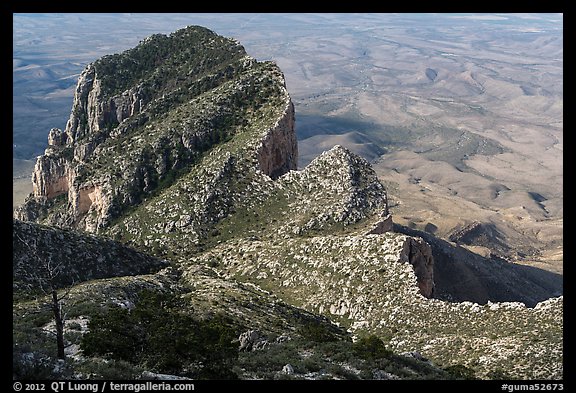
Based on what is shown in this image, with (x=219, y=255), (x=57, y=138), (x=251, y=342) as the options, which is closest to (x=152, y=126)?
(x=219, y=255)

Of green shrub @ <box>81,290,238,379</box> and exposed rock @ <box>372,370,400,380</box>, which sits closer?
green shrub @ <box>81,290,238,379</box>

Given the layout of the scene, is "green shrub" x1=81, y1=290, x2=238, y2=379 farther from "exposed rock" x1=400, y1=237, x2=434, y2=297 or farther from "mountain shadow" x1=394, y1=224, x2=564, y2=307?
"mountain shadow" x1=394, y1=224, x2=564, y2=307

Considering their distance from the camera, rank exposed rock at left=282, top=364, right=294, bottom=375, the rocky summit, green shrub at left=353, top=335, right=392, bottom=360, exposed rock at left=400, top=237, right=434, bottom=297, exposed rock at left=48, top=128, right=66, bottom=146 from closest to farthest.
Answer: exposed rock at left=282, top=364, right=294, bottom=375 < the rocky summit < green shrub at left=353, top=335, right=392, bottom=360 < exposed rock at left=400, top=237, right=434, bottom=297 < exposed rock at left=48, top=128, right=66, bottom=146

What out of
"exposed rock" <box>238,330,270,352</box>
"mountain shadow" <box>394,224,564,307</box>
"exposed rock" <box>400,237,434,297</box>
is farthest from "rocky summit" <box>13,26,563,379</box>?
"mountain shadow" <box>394,224,564,307</box>

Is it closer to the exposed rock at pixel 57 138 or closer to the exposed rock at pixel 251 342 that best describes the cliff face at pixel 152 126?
the exposed rock at pixel 57 138

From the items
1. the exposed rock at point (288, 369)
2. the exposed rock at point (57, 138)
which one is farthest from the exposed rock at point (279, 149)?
the exposed rock at point (288, 369)

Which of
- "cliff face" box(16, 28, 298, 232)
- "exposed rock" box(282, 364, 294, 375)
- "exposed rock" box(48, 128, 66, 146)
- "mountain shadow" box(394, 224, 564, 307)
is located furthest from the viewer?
"exposed rock" box(48, 128, 66, 146)

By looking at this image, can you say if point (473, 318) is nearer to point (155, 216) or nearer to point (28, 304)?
point (28, 304)

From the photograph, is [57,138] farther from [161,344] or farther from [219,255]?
[161,344]

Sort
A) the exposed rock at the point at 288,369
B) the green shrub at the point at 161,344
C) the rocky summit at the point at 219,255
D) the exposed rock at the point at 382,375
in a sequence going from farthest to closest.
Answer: the rocky summit at the point at 219,255, the exposed rock at the point at 382,375, the exposed rock at the point at 288,369, the green shrub at the point at 161,344
